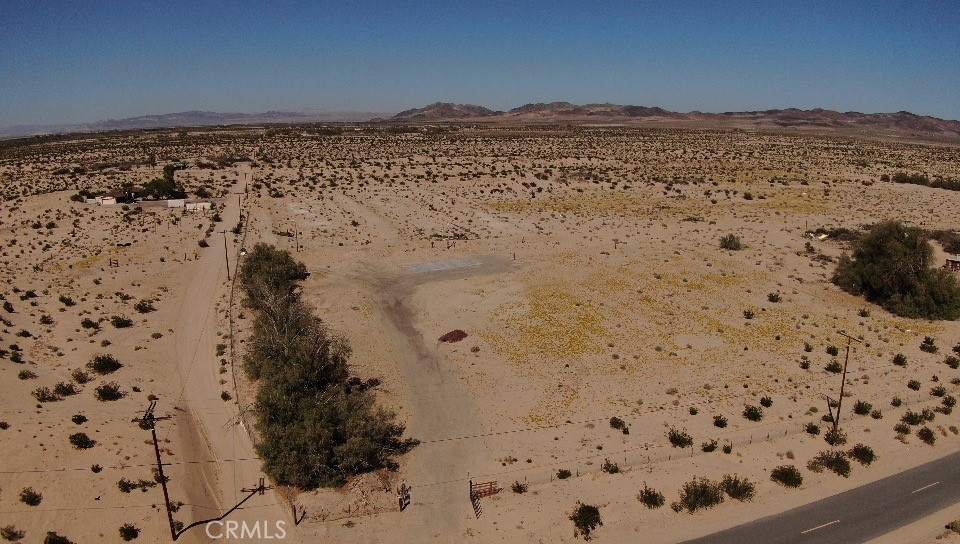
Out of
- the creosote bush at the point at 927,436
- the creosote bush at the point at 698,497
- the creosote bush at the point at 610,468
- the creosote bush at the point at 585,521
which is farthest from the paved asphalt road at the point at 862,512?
the creosote bush at the point at 610,468

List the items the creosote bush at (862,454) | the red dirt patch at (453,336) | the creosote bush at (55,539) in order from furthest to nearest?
the red dirt patch at (453,336)
the creosote bush at (862,454)
the creosote bush at (55,539)

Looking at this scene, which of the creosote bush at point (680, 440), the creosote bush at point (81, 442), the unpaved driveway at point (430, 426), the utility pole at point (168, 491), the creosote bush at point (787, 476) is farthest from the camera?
the creosote bush at point (680, 440)

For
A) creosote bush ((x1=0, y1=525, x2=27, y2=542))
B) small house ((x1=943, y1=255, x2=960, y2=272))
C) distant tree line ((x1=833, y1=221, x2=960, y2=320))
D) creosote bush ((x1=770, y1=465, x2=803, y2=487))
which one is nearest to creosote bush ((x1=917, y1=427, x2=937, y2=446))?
creosote bush ((x1=770, y1=465, x2=803, y2=487))

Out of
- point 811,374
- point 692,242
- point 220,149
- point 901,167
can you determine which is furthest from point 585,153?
point 811,374

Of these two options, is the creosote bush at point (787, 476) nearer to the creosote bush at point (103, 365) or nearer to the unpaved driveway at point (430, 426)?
the unpaved driveway at point (430, 426)

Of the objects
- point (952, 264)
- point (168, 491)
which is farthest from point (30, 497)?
point (952, 264)

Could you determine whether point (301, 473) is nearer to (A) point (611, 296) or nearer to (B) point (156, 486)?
(B) point (156, 486)

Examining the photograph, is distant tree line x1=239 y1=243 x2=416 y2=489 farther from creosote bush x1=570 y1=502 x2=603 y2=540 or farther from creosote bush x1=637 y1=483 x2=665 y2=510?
creosote bush x1=637 y1=483 x2=665 y2=510

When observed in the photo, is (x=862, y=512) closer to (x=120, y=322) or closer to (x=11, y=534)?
(x=11, y=534)
